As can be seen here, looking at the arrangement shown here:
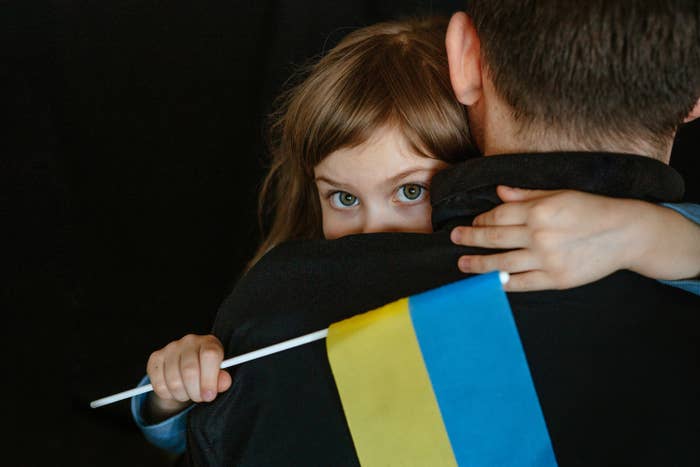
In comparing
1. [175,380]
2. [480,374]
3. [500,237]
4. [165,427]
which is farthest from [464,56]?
[165,427]

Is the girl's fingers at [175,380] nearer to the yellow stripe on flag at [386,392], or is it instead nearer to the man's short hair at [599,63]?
the yellow stripe on flag at [386,392]

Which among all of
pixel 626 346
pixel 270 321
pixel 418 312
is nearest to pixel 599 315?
pixel 626 346

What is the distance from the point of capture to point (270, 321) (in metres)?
0.80

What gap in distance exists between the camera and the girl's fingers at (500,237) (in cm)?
76

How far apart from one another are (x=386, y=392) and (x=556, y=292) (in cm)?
19

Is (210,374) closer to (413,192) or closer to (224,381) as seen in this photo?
(224,381)

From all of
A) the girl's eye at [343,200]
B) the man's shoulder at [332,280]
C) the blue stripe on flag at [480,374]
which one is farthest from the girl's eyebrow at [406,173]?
the blue stripe on flag at [480,374]

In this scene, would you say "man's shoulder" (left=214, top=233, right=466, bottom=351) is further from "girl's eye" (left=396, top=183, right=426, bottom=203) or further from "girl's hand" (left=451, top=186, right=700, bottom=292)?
"girl's eye" (left=396, top=183, right=426, bottom=203)

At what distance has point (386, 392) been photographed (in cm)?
77

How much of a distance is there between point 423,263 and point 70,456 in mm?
1165

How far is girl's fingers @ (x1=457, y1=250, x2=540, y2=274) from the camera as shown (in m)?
0.75

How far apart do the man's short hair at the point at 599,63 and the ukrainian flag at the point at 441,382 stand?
226mm

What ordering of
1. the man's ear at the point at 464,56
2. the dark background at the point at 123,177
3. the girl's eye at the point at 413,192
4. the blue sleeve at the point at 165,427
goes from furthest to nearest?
the dark background at the point at 123,177
the girl's eye at the point at 413,192
the blue sleeve at the point at 165,427
the man's ear at the point at 464,56

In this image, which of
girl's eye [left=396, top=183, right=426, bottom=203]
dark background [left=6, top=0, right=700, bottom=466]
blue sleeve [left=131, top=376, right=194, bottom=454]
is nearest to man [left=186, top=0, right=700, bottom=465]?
blue sleeve [left=131, top=376, right=194, bottom=454]
